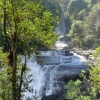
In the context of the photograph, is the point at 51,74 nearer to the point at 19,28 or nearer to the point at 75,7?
the point at 19,28

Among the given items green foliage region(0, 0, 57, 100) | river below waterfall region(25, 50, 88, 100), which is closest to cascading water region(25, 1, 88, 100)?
river below waterfall region(25, 50, 88, 100)

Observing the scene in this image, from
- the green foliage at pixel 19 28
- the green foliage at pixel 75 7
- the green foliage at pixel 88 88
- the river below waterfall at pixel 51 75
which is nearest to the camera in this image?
the green foliage at pixel 19 28

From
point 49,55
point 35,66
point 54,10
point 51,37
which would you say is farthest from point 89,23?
point 51,37

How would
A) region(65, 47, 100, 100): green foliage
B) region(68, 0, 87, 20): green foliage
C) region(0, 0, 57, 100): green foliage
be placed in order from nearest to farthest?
1. region(0, 0, 57, 100): green foliage
2. region(65, 47, 100, 100): green foliage
3. region(68, 0, 87, 20): green foliage

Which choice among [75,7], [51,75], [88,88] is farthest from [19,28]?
[75,7]

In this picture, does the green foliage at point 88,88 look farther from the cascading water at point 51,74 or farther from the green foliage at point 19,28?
the green foliage at point 19,28

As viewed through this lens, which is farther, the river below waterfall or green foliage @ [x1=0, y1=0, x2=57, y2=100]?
the river below waterfall

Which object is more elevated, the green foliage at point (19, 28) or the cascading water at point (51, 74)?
the green foliage at point (19, 28)

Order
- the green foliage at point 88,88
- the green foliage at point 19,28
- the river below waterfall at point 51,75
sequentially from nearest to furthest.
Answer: the green foliage at point 19,28, the green foliage at point 88,88, the river below waterfall at point 51,75

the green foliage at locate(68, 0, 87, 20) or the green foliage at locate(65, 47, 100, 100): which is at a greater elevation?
the green foliage at locate(68, 0, 87, 20)

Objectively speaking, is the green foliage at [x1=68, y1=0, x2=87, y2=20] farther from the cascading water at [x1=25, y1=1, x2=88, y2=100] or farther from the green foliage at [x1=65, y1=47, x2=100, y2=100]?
the green foliage at [x1=65, y1=47, x2=100, y2=100]

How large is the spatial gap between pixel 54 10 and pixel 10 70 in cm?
2438

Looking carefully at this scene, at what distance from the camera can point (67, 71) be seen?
16.9m

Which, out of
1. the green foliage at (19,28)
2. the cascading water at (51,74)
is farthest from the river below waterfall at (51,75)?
the green foliage at (19,28)
